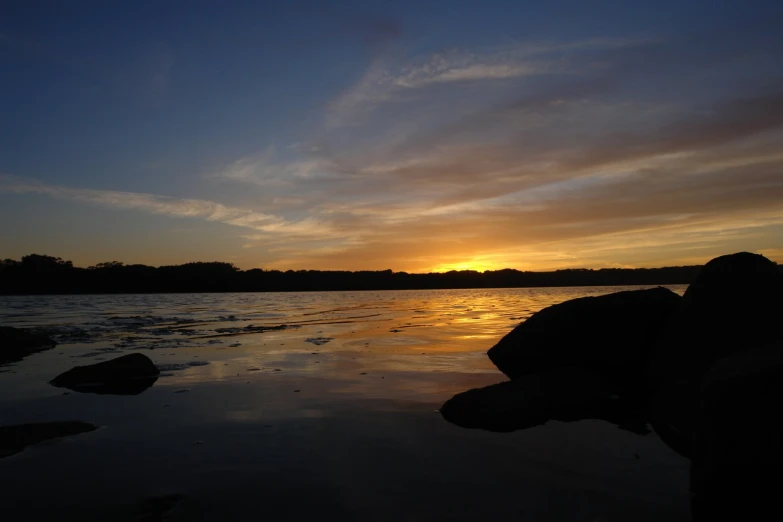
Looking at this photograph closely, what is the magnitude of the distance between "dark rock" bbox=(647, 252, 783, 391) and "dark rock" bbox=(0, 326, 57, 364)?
13919mm

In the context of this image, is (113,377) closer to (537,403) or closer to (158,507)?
(158,507)

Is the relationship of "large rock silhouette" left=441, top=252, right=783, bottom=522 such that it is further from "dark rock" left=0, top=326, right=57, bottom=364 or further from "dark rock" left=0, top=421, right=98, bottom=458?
"dark rock" left=0, top=326, right=57, bottom=364

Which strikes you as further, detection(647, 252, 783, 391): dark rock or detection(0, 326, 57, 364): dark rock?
detection(0, 326, 57, 364): dark rock

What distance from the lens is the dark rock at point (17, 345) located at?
469 inches

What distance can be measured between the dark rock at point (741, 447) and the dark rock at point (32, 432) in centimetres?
662

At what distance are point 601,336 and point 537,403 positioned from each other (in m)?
3.01

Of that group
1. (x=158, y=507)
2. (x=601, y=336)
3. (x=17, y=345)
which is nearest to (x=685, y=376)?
(x=601, y=336)

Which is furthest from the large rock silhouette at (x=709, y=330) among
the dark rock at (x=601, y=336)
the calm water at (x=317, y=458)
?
the dark rock at (x=601, y=336)

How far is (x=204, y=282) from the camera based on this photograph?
93.1 m

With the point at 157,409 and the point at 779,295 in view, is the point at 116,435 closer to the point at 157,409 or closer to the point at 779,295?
the point at 157,409

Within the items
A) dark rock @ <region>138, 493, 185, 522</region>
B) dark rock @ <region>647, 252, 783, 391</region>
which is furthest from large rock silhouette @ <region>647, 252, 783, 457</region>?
dark rock @ <region>138, 493, 185, 522</region>

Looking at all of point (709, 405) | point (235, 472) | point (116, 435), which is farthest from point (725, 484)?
point (116, 435)

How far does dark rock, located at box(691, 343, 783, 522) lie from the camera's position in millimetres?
3598

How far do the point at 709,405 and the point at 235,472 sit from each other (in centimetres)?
430
